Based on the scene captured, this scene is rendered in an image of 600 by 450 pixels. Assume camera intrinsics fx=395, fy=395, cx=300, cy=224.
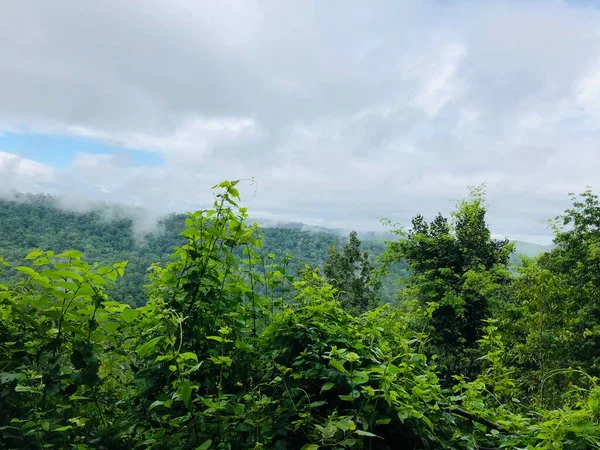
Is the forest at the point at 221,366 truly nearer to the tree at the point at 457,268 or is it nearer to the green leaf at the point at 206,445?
the green leaf at the point at 206,445

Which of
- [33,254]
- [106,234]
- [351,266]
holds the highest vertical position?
[33,254]

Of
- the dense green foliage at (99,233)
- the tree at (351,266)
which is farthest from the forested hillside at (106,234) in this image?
the tree at (351,266)

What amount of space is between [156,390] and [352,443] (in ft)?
2.01

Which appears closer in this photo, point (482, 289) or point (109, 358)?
point (109, 358)

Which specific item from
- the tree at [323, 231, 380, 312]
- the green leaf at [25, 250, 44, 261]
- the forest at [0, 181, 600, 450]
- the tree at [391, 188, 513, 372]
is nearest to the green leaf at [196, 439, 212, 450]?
the forest at [0, 181, 600, 450]

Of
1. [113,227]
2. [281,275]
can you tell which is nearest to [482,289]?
[281,275]

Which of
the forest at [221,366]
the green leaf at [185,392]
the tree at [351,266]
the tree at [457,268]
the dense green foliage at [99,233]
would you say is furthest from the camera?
the tree at [351,266]

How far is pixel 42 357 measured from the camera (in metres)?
1.04

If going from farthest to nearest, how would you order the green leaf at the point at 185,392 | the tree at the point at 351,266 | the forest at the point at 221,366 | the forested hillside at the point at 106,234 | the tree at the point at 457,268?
the tree at the point at 351,266 < the forested hillside at the point at 106,234 < the tree at the point at 457,268 < the forest at the point at 221,366 < the green leaf at the point at 185,392

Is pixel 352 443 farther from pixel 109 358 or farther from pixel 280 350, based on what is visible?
pixel 109 358

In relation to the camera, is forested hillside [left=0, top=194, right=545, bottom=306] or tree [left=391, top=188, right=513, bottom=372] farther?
forested hillside [left=0, top=194, right=545, bottom=306]

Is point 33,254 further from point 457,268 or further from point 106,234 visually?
point 106,234

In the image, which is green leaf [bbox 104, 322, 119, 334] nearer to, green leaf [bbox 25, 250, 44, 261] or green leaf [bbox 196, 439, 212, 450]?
green leaf [bbox 25, 250, 44, 261]

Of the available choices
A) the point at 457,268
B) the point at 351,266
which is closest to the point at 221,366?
the point at 457,268
